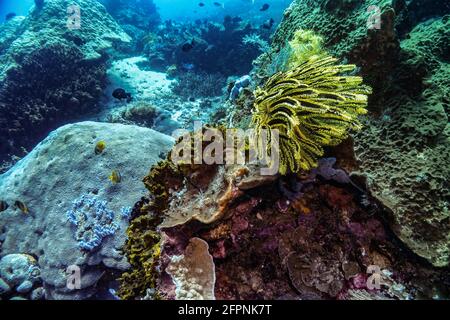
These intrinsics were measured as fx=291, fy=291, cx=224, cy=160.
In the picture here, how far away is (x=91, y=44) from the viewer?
40.4 feet

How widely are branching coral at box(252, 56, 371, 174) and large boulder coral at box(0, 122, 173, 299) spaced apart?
3.22 m

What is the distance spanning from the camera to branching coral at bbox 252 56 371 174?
2.55m

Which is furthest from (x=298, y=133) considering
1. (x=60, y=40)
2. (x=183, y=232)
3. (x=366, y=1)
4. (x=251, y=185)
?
(x=60, y=40)

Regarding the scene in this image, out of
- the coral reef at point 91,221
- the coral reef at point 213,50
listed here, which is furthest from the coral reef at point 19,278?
the coral reef at point 213,50

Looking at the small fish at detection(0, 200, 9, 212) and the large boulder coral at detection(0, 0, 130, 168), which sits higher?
the large boulder coral at detection(0, 0, 130, 168)

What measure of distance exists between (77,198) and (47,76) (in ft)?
25.0

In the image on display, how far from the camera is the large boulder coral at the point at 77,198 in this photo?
475 centimetres

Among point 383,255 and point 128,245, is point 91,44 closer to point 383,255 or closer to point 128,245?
point 128,245

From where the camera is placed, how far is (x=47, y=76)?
10.6m

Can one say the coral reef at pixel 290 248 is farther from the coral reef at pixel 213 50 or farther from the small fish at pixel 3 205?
the coral reef at pixel 213 50

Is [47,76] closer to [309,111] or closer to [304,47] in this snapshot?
[304,47]
